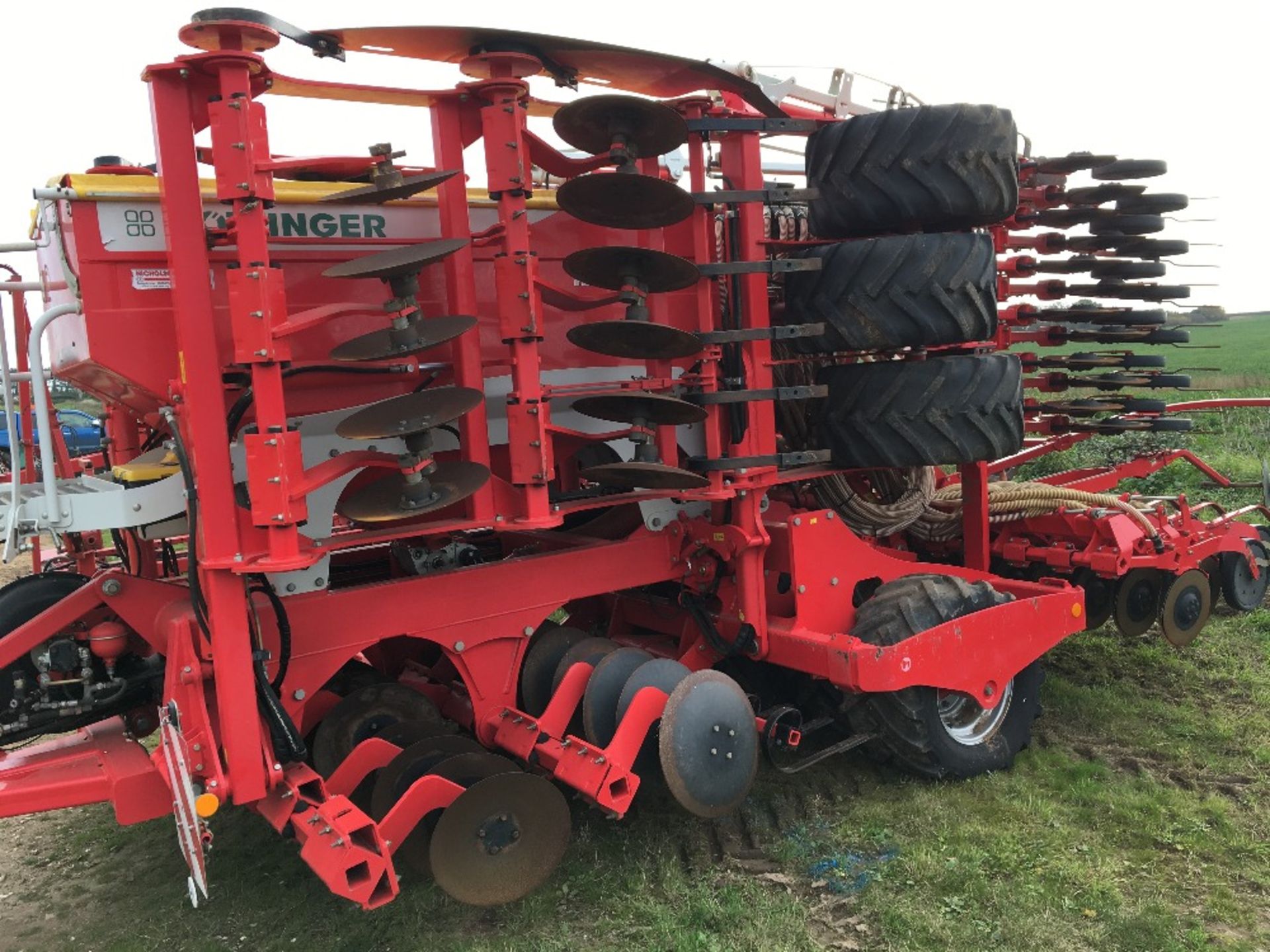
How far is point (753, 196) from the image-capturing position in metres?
3.86

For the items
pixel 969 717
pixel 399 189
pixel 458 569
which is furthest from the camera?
pixel 969 717

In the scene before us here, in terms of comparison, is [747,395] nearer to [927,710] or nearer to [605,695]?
[605,695]

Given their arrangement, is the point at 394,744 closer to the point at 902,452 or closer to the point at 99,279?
the point at 99,279

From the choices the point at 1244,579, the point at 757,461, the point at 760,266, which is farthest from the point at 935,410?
the point at 1244,579

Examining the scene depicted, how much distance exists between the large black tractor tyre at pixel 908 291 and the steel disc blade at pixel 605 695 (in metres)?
1.48

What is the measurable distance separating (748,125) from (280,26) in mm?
1684

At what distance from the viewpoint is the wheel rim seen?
438 cm

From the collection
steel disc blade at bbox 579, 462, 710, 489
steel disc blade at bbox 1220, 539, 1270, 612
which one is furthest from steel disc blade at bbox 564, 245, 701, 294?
steel disc blade at bbox 1220, 539, 1270, 612

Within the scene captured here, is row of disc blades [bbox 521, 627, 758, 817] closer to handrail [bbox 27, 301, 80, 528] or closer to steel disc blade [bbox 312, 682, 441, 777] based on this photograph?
steel disc blade [bbox 312, 682, 441, 777]

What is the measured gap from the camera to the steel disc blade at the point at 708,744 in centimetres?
347

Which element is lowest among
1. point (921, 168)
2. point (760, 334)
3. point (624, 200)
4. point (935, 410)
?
point (935, 410)

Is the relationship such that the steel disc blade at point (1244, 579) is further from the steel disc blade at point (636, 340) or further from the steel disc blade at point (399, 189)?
the steel disc blade at point (399, 189)

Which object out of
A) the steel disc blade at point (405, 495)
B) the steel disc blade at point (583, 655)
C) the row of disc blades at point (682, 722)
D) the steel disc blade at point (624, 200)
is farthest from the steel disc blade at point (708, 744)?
the steel disc blade at point (624, 200)

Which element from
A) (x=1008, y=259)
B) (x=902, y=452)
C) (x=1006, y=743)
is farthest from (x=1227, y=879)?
(x=1008, y=259)
